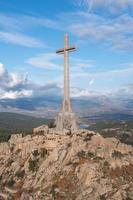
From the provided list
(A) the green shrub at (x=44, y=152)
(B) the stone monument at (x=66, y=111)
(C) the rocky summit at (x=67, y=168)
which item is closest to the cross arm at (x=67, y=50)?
(B) the stone monument at (x=66, y=111)

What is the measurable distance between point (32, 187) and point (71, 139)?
535 inches

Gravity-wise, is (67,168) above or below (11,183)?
above

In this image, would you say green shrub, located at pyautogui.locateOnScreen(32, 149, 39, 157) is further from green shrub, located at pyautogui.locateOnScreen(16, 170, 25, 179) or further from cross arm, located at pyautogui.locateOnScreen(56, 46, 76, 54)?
cross arm, located at pyautogui.locateOnScreen(56, 46, 76, 54)

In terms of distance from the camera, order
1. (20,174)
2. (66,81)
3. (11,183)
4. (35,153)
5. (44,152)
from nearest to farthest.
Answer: (11,183) < (20,174) < (44,152) < (35,153) < (66,81)

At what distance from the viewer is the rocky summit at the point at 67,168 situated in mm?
71688

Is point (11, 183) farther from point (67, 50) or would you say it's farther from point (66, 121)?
point (67, 50)

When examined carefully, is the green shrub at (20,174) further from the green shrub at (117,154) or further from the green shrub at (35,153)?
the green shrub at (117,154)

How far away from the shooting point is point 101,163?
76.7 meters

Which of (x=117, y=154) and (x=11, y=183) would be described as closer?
(x=117, y=154)

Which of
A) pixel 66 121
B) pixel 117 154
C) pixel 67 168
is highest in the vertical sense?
pixel 66 121

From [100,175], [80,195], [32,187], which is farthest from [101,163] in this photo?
[32,187]

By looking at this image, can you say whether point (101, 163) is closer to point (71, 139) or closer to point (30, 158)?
point (71, 139)

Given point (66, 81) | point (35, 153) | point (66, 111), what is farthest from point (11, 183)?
point (66, 81)

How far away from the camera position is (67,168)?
77.0 metres
